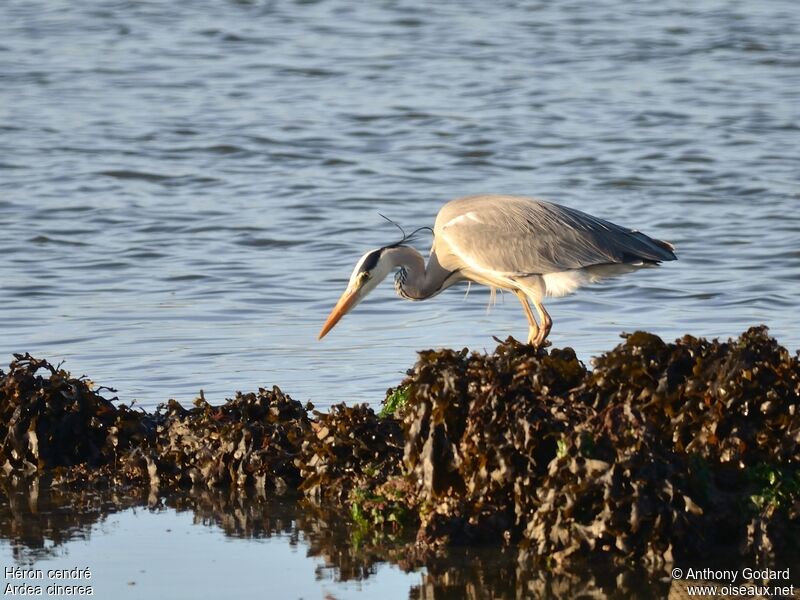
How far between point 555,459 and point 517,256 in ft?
10.2

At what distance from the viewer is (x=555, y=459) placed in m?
5.12

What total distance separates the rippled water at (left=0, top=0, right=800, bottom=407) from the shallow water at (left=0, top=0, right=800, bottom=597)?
0.04m

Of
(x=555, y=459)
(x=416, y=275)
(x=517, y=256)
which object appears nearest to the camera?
(x=555, y=459)

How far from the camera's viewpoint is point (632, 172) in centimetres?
1470

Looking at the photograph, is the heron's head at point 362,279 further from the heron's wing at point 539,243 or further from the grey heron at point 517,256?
the heron's wing at point 539,243

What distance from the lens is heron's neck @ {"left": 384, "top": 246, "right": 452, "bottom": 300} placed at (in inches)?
320

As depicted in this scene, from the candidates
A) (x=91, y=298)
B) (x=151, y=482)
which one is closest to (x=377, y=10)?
(x=91, y=298)

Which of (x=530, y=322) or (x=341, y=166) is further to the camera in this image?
(x=341, y=166)

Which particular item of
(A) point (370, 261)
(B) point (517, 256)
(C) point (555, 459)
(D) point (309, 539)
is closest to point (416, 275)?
(A) point (370, 261)
